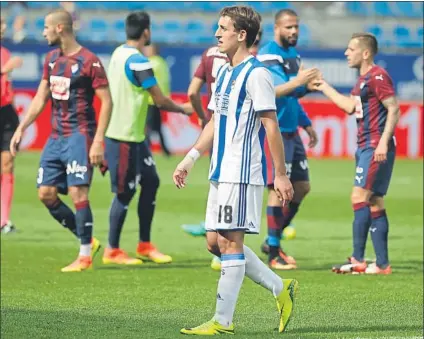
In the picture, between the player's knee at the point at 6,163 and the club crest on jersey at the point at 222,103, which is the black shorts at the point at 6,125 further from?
the club crest on jersey at the point at 222,103

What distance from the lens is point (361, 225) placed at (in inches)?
409

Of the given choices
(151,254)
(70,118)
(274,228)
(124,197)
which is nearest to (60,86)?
(70,118)

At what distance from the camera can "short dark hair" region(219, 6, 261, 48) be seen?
7074 millimetres

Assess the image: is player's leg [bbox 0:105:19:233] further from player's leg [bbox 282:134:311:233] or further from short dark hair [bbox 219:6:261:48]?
short dark hair [bbox 219:6:261:48]

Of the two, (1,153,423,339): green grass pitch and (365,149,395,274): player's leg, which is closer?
(1,153,423,339): green grass pitch

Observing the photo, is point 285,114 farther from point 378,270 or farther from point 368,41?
point 378,270

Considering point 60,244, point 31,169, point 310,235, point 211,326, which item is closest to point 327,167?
point 31,169

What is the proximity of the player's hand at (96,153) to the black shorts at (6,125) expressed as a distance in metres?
4.20

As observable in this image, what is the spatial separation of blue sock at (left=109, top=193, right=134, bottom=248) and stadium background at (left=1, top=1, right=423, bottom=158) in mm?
13233

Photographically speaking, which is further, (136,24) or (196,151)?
(136,24)

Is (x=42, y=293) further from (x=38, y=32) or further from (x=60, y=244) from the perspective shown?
(x=38, y=32)

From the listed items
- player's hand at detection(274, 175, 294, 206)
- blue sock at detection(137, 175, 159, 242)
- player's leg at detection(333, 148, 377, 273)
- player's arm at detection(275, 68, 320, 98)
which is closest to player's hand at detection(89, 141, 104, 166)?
blue sock at detection(137, 175, 159, 242)

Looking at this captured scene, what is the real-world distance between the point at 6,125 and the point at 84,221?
403cm

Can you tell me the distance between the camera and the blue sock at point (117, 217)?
10.9 m
